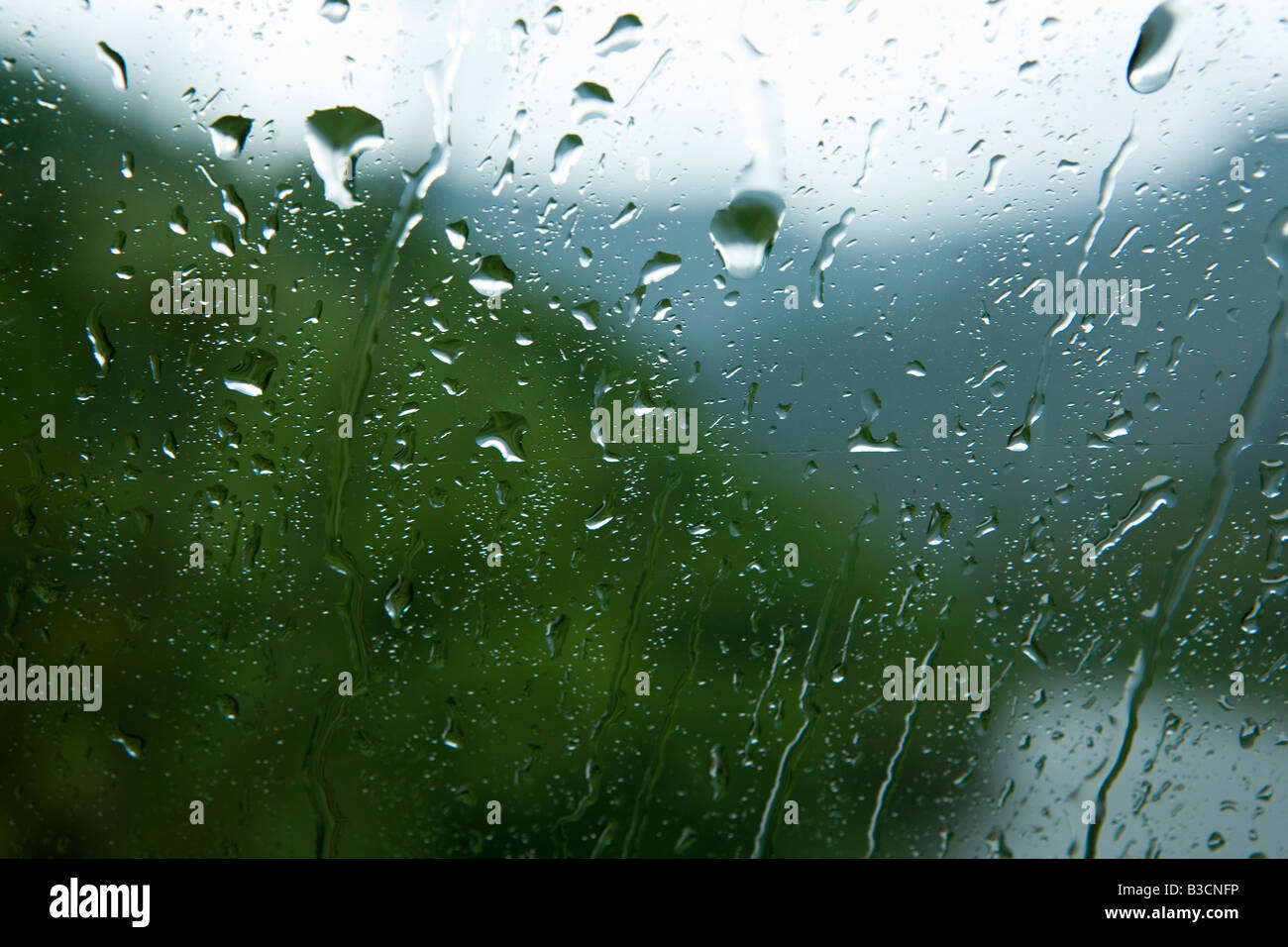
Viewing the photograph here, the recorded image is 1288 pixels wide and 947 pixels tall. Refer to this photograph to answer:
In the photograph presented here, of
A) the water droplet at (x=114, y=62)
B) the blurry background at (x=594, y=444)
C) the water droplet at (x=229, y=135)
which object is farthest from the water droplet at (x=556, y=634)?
the water droplet at (x=114, y=62)

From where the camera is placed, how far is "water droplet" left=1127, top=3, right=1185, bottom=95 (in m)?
0.80

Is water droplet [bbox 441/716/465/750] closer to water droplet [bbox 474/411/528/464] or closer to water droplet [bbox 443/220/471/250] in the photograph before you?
water droplet [bbox 474/411/528/464]

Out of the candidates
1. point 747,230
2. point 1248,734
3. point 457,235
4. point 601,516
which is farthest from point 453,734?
point 1248,734

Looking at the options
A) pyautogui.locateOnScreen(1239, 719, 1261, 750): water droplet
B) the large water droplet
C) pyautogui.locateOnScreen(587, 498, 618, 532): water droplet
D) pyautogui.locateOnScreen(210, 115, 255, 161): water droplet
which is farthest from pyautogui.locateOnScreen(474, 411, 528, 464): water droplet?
pyautogui.locateOnScreen(1239, 719, 1261, 750): water droplet

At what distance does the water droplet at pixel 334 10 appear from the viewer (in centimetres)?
81

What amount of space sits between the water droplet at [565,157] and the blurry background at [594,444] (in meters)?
0.01

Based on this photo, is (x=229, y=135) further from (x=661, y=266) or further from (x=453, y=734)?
(x=453, y=734)

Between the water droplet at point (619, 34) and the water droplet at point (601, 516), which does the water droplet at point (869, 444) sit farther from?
the water droplet at point (619, 34)

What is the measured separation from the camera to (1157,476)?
2.67 ft

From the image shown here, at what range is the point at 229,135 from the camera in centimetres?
81

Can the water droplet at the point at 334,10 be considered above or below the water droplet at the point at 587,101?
above

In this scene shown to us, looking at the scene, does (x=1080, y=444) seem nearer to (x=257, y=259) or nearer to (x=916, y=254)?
(x=916, y=254)

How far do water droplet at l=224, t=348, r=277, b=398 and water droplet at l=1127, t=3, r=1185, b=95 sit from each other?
3.74 feet

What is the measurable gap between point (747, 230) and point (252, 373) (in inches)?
25.8
